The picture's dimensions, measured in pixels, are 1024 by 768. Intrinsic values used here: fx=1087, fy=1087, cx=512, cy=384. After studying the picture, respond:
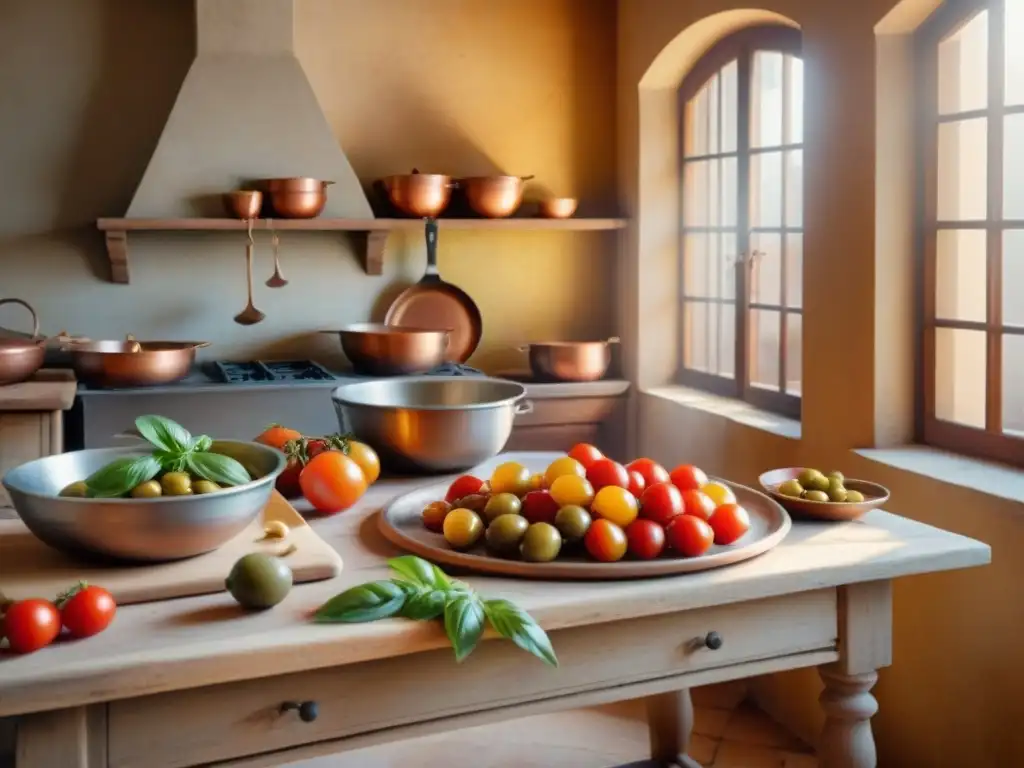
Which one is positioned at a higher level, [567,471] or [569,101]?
[569,101]

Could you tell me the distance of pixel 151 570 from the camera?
1.50 meters

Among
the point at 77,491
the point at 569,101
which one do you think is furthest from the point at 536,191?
the point at 77,491

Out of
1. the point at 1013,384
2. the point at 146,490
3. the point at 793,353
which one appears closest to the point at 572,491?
the point at 146,490

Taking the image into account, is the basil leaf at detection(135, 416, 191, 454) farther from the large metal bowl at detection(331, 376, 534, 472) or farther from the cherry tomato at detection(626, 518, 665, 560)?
the cherry tomato at detection(626, 518, 665, 560)

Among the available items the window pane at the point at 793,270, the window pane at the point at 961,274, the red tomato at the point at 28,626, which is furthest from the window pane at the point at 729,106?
the red tomato at the point at 28,626

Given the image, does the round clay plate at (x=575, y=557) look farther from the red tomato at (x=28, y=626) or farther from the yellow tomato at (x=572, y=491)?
the red tomato at (x=28, y=626)

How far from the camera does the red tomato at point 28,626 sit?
1.23 m

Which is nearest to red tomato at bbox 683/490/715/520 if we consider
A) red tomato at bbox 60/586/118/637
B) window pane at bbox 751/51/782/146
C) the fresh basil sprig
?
the fresh basil sprig

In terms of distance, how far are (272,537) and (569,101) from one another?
297cm

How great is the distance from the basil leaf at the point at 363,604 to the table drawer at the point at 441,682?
0.07m

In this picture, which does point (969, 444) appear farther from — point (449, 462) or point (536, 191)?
point (536, 191)

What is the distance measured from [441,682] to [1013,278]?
1778 mm

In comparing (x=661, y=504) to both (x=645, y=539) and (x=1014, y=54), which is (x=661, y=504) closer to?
(x=645, y=539)

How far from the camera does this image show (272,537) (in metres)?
1.62
